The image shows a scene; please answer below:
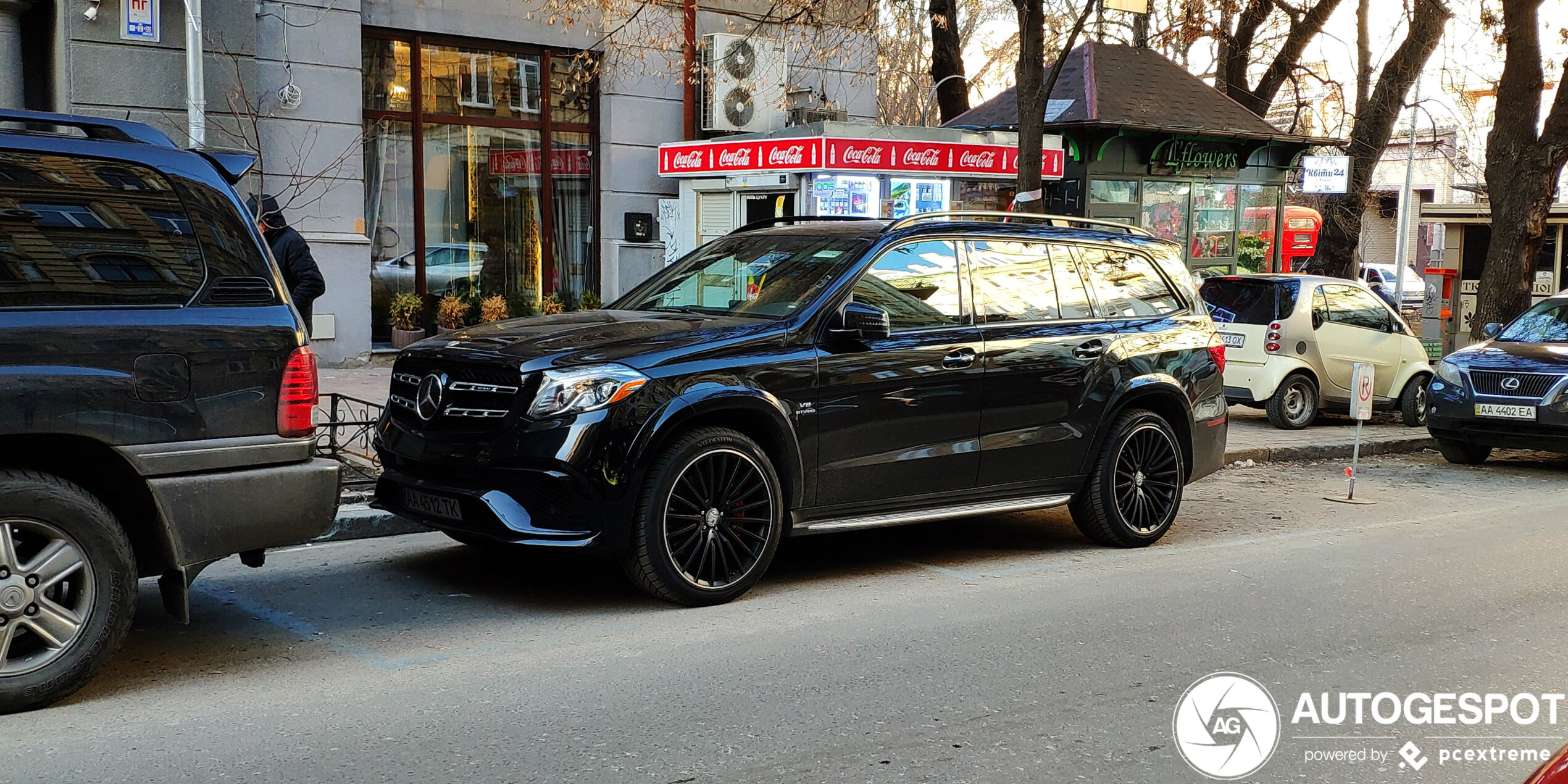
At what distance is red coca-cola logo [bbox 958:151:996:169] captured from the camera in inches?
653

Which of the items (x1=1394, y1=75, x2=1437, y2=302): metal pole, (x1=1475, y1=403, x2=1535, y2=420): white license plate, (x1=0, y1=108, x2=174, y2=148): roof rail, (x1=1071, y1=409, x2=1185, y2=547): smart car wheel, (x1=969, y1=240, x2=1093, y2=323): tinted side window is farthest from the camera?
(x1=1394, y1=75, x2=1437, y2=302): metal pole

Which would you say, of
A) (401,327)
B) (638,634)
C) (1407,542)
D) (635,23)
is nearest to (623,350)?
(638,634)

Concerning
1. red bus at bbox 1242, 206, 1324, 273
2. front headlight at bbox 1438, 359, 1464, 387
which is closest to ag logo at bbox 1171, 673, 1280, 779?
front headlight at bbox 1438, 359, 1464, 387

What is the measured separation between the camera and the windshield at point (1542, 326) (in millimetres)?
13016

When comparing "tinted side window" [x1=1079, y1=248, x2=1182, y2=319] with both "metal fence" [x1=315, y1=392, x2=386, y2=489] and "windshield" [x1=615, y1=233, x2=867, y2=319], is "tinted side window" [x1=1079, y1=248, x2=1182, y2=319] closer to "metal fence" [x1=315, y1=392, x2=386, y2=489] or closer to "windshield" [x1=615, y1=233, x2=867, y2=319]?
"windshield" [x1=615, y1=233, x2=867, y2=319]

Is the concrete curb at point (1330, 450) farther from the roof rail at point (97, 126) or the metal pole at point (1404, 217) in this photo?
the roof rail at point (97, 126)

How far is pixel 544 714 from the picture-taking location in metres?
4.92

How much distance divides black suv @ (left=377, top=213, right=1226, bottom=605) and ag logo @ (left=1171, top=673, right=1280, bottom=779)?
2083 mm

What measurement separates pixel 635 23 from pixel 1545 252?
14.7m

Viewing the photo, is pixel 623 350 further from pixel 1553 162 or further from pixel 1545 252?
pixel 1545 252

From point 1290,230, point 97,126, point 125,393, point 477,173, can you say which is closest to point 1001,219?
point 97,126

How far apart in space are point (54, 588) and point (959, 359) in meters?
4.30

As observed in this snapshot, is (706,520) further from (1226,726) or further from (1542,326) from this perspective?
(1542,326)

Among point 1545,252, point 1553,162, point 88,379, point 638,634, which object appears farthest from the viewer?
point 1545,252
